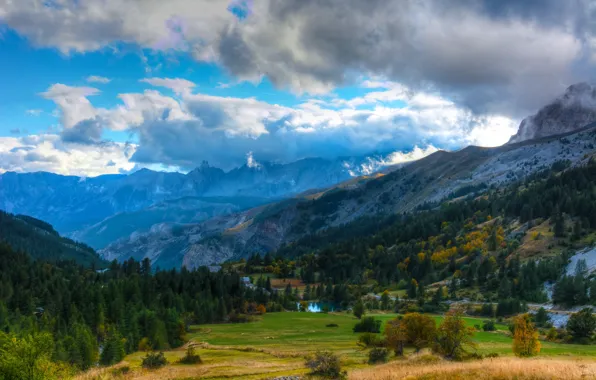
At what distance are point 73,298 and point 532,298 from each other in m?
178

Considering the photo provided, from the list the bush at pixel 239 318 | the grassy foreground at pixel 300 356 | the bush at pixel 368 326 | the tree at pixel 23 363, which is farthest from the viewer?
the bush at pixel 239 318

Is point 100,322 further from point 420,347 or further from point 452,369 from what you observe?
point 452,369

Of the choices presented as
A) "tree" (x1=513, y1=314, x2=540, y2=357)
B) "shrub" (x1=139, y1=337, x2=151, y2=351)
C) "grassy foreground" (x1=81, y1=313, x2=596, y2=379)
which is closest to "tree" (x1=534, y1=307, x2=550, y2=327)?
"grassy foreground" (x1=81, y1=313, x2=596, y2=379)

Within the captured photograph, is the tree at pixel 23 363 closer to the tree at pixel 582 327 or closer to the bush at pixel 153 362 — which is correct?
the bush at pixel 153 362

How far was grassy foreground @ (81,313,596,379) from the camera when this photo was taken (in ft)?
115

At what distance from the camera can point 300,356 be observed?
79.4m

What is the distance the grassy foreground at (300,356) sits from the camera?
115 feet

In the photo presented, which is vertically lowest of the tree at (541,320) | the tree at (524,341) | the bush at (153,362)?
the tree at (541,320)

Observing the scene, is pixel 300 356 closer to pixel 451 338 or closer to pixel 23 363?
pixel 451 338

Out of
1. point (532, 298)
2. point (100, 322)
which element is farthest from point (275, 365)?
point (532, 298)

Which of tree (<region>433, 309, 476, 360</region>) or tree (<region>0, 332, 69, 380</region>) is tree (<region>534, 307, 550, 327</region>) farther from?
tree (<region>0, 332, 69, 380</region>)

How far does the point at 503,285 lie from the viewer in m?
196

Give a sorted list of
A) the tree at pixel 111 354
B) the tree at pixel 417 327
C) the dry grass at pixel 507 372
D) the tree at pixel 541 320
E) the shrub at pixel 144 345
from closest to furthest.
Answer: the dry grass at pixel 507 372
the tree at pixel 417 327
the tree at pixel 111 354
the shrub at pixel 144 345
the tree at pixel 541 320

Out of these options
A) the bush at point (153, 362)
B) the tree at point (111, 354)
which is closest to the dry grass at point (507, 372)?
the bush at point (153, 362)
